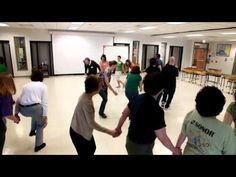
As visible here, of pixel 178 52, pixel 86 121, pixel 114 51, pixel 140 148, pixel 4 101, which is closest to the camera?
pixel 140 148

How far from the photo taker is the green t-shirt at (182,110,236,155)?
1251 mm

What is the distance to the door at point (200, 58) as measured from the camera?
14258 mm

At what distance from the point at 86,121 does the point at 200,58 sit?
14.7 metres

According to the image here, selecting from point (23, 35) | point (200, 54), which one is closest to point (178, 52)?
point (200, 54)

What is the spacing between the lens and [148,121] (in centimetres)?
154

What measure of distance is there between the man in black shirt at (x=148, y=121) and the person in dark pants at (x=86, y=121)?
1.53 ft

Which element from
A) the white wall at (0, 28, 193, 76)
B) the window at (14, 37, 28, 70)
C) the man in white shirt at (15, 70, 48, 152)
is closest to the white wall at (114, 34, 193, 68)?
the white wall at (0, 28, 193, 76)

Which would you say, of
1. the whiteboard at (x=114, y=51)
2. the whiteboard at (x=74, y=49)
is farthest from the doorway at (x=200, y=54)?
the whiteboard at (x=74, y=49)

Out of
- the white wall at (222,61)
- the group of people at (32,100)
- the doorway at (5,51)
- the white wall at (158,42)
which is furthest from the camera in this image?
the white wall at (222,61)

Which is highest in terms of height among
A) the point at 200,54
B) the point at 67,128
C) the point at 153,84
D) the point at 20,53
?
the point at 200,54

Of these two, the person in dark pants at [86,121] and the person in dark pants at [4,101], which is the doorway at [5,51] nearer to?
the person in dark pants at [4,101]

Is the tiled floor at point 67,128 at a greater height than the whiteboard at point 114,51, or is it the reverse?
the whiteboard at point 114,51

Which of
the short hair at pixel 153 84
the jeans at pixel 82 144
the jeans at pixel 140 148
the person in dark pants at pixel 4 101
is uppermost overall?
the short hair at pixel 153 84

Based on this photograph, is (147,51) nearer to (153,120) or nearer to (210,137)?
(153,120)
